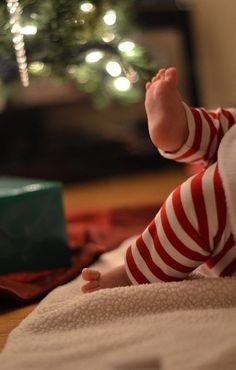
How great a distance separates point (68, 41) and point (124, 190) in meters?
1.08

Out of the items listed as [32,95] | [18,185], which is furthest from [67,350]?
[32,95]

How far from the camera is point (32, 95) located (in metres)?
2.53

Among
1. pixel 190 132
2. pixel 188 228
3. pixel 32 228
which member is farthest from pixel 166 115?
pixel 32 228

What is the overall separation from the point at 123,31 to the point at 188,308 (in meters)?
0.80

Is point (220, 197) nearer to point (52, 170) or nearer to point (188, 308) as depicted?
point (188, 308)

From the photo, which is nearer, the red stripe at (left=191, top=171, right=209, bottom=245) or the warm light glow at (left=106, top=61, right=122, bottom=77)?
the red stripe at (left=191, top=171, right=209, bottom=245)

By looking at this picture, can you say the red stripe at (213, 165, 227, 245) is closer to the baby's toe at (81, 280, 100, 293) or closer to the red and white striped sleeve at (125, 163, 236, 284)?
the red and white striped sleeve at (125, 163, 236, 284)

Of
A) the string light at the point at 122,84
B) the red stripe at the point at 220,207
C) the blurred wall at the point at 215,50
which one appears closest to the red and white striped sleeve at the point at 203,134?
the red stripe at the point at 220,207

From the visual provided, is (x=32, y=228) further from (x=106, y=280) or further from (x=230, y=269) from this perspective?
Answer: (x=230, y=269)

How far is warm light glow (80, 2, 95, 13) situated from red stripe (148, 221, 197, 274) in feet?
1.66

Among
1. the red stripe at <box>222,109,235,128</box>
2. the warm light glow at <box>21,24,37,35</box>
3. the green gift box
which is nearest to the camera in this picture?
the red stripe at <box>222,109,235,128</box>

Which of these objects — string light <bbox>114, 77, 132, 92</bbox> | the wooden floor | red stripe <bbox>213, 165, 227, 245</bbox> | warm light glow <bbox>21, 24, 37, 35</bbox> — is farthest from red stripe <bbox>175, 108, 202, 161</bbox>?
the wooden floor

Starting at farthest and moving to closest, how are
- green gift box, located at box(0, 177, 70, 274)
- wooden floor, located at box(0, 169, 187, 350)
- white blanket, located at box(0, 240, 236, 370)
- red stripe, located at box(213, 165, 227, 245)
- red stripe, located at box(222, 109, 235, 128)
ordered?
wooden floor, located at box(0, 169, 187, 350) < green gift box, located at box(0, 177, 70, 274) < red stripe, located at box(222, 109, 235, 128) < red stripe, located at box(213, 165, 227, 245) < white blanket, located at box(0, 240, 236, 370)

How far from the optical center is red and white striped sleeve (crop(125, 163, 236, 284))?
70 centimetres
